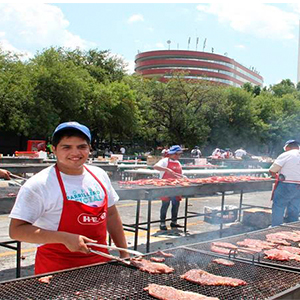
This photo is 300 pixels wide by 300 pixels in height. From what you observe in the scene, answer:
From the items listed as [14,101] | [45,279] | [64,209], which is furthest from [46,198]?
[14,101]

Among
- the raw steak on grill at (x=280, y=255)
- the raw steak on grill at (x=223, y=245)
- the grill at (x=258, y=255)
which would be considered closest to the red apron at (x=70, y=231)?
the grill at (x=258, y=255)

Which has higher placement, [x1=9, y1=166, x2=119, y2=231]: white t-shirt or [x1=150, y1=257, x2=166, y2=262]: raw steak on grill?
[x1=9, y1=166, x2=119, y2=231]: white t-shirt

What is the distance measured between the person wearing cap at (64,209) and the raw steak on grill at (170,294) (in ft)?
1.51

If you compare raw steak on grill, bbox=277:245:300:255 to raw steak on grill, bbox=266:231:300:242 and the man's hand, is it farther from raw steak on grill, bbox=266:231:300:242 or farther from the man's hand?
the man's hand

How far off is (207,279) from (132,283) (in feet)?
1.57

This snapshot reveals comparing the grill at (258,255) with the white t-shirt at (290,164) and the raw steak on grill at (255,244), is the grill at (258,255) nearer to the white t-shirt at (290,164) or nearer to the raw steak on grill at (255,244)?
the raw steak on grill at (255,244)

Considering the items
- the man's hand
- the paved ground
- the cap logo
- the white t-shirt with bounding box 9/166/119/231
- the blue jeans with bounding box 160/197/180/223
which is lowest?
the paved ground

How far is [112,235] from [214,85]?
4492 centimetres

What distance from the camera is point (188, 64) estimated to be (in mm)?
95500

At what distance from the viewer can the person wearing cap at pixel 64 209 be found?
250cm

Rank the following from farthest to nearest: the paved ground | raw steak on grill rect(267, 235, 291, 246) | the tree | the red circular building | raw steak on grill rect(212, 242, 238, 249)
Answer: the red circular building → the tree → the paved ground → raw steak on grill rect(267, 235, 291, 246) → raw steak on grill rect(212, 242, 238, 249)

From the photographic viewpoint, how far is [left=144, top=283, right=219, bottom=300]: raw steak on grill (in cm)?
225

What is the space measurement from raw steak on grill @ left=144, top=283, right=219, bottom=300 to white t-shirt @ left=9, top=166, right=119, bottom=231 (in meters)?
0.69

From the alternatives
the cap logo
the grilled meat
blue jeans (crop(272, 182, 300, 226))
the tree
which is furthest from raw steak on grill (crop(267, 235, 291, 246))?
the tree
